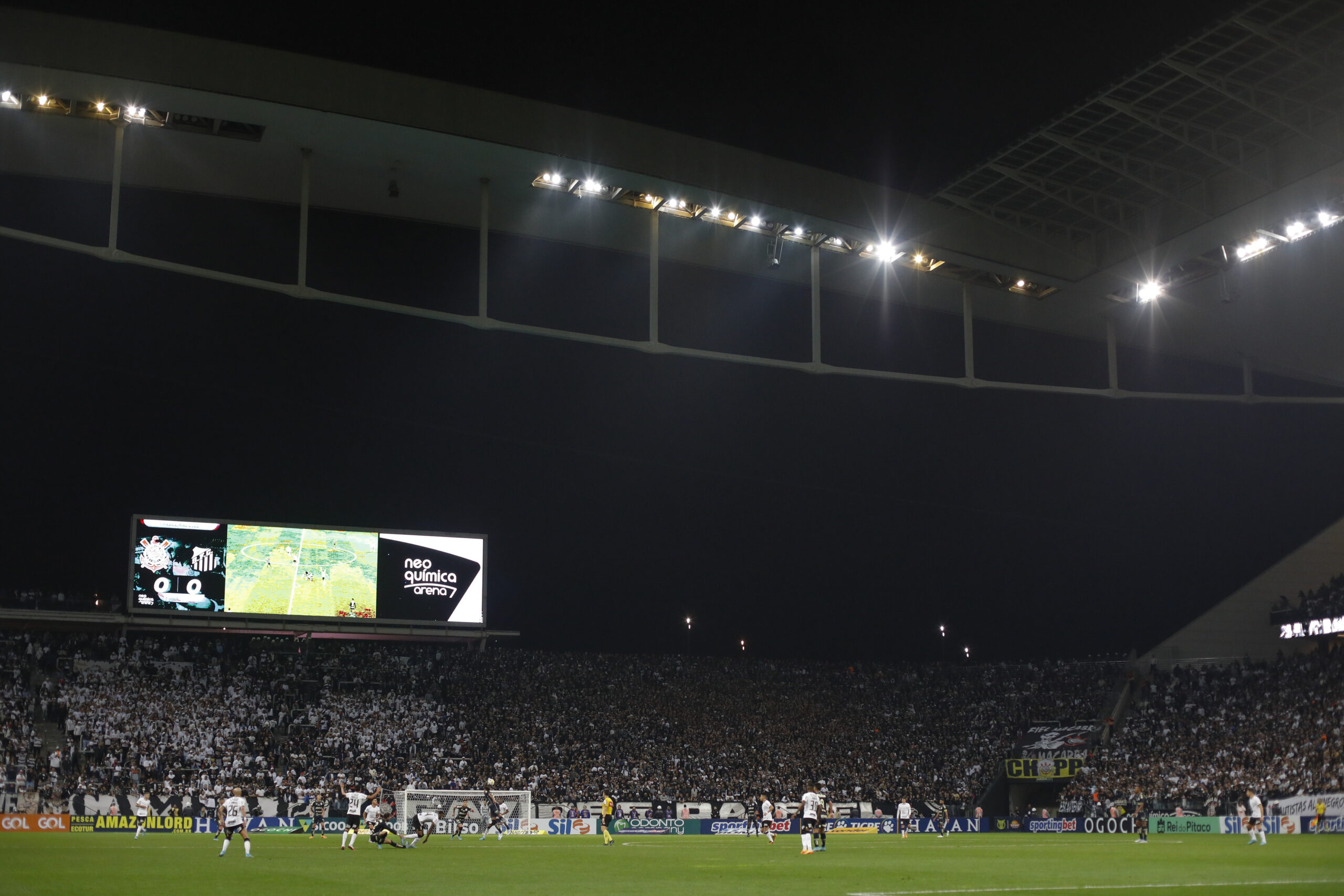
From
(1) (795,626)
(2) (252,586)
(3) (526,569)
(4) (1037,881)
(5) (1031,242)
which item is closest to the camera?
(4) (1037,881)

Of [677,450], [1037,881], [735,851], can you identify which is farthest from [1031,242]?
[677,450]

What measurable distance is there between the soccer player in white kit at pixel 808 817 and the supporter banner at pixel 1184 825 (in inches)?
887

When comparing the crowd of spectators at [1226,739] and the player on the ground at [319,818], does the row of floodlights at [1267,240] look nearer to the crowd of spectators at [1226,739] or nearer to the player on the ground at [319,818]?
the crowd of spectators at [1226,739]

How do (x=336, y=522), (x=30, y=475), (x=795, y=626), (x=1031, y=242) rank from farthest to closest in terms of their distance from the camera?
1. (x=795, y=626)
2. (x=336, y=522)
3. (x=30, y=475)
4. (x=1031, y=242)

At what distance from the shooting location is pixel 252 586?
53844mm

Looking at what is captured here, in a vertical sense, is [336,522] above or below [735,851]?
above

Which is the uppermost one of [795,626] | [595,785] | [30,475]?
[30,475]

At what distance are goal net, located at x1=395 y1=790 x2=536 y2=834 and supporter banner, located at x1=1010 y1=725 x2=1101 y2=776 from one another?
26214 mm

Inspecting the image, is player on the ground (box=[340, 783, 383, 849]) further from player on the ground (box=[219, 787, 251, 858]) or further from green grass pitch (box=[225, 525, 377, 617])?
green grass pitch (box=[225, 525, 377, 617])

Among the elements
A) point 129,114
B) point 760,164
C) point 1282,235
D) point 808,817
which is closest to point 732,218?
point 760,164

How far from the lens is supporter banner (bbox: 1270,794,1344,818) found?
43688 millimetres

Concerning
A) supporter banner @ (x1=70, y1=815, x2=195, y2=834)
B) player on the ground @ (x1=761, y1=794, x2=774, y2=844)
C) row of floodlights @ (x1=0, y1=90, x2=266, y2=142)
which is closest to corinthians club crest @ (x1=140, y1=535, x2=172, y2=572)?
supporter banner @ (x1=70, y1=815, x2=195, y2=834)

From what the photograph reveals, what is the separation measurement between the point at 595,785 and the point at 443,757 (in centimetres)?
675

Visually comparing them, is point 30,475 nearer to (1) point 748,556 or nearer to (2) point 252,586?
(2) point 252,586
